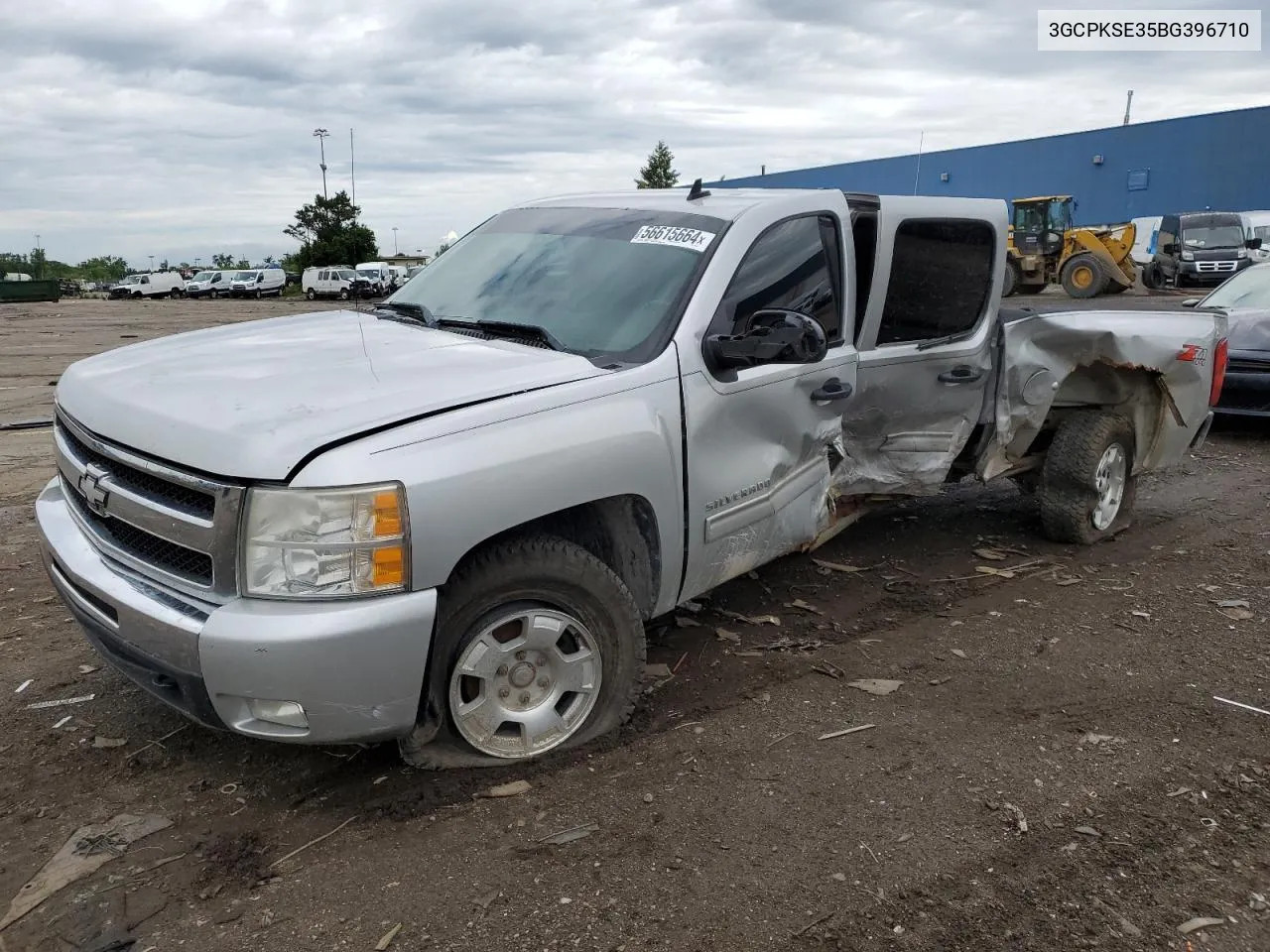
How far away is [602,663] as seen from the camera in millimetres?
3432

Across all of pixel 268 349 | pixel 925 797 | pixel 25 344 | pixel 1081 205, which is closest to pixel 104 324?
pixel 25 344

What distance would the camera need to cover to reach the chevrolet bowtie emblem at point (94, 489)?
3.16m

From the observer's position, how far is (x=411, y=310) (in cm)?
436

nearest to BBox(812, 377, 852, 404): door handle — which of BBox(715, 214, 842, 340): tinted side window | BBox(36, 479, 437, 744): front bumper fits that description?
BBox(715, 214, 842, 340): tinted side window

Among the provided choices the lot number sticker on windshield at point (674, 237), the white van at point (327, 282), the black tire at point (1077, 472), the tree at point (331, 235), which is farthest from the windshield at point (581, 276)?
the tree at point (331, 235)

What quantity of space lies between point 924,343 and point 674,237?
1.64 metres

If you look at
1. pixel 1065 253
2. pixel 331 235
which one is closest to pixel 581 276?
pixel 1065 253

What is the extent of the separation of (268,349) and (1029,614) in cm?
359

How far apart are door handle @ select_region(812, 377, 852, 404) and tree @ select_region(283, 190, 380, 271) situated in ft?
224

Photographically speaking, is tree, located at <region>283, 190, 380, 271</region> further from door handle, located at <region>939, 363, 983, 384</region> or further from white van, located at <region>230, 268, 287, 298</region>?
door handle, located at <region>939, 363, 983, 384</region>

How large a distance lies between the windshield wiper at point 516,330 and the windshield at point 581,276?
0.04 meters

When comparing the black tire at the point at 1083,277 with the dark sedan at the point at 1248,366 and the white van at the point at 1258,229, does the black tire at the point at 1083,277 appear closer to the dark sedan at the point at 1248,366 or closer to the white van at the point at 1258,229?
the white van at the point at 1258,229

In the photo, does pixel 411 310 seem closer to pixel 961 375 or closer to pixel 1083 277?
pixel 961 375

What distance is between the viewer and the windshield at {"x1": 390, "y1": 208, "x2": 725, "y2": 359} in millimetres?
3768
